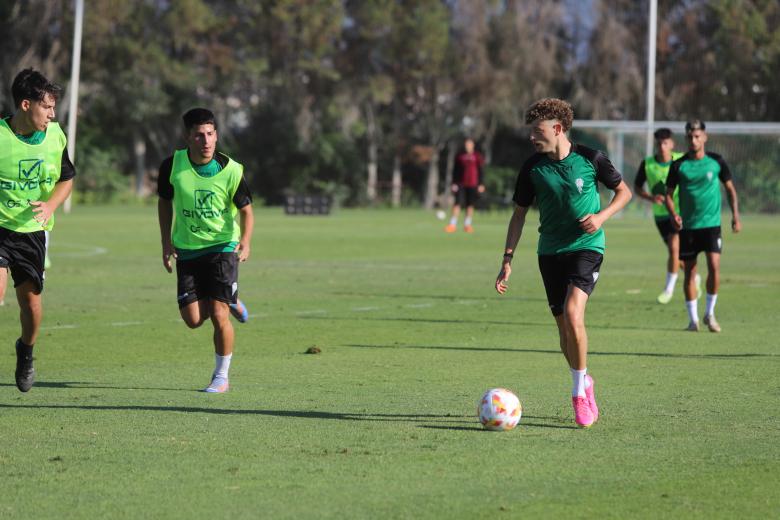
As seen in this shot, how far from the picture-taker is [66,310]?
50.4ft

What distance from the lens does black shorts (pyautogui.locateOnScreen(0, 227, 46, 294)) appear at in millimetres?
9039

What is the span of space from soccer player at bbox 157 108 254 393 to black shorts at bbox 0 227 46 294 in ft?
2.74

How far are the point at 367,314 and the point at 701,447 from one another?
320 inches

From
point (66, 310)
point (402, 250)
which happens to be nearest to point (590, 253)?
point (66, 310)

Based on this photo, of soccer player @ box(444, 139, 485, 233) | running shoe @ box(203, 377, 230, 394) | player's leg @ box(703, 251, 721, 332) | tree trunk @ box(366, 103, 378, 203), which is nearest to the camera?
running shoe @ box(203, 377, 230, 394)

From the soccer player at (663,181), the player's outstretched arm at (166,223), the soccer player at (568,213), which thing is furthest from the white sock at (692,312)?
the player's outstretched arm at (166,223)

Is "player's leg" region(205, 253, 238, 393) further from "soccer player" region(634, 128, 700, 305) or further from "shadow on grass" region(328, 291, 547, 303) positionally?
"soccer player" region(634, 128, 700, 305)

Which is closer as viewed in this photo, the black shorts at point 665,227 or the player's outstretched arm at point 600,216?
the player's outstretched arm at point 600,216

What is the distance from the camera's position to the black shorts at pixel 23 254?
9.04 metres

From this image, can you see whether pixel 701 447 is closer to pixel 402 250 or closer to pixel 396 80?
pixel 402 250

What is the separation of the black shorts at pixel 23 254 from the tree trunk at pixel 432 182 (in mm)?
57005

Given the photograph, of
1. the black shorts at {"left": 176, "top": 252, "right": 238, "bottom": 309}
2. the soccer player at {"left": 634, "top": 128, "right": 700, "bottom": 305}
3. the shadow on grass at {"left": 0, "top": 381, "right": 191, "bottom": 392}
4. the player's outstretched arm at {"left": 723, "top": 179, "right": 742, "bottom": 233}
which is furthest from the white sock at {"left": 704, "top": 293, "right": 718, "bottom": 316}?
the shadow on grass at {"left": 0, "top": 381, "right": 191, "bottom": 392}

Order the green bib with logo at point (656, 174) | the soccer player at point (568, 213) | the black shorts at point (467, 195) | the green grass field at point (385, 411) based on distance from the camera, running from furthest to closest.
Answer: the black shorts at point (467, 195)
the green bib with logo at point (656, 174)
the soccer player at point (568, 213)
the green grass field at point (385, 411)

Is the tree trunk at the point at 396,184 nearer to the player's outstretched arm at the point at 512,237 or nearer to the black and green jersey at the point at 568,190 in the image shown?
the player's outstretched arm at the point at 512,237
